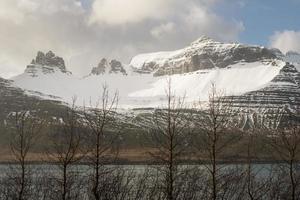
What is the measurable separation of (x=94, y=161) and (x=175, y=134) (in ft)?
18.0

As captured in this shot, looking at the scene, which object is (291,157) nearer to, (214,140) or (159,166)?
(214,140)

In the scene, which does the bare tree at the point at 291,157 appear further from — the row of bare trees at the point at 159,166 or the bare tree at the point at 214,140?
the bare tree at the point at 214,140

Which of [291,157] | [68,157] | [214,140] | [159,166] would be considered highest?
[214,140]

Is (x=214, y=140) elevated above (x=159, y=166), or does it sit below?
above

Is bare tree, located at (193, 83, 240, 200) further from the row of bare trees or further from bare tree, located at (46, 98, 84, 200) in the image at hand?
bare tree, located at (46, 98, 84, 200)

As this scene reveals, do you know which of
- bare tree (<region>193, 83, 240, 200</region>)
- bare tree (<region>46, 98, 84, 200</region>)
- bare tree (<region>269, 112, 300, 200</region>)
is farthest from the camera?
bare tree (<region>269, 112, 300, 200</region>)

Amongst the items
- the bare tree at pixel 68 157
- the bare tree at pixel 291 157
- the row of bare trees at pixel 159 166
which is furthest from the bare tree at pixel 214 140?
the bare tree at pixel 68 157

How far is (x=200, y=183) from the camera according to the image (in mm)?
43188

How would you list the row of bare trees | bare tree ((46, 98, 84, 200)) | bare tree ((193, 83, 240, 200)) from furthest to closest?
bare tree ((193, 83, 240, 200)) → the row of bare trees → bare tree ((46, 98, 84, 200))

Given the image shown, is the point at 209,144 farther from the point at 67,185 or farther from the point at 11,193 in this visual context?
the point at 11,193

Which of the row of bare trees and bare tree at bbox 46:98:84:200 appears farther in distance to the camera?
the row of bare trees

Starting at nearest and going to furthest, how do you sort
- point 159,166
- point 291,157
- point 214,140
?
point 214,140 → point 291,157 → point 159,166

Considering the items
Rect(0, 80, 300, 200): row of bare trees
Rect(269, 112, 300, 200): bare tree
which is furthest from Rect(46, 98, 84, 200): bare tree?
Rect(269, 112, 300, 200): bare tree

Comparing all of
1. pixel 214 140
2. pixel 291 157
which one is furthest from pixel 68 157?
pixel 291 157
